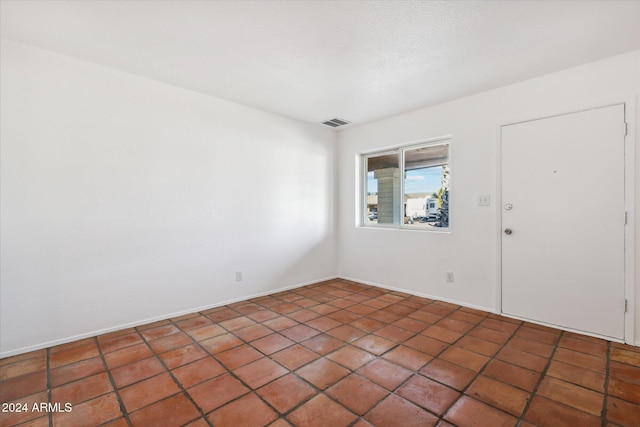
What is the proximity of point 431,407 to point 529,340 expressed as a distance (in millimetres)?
1442

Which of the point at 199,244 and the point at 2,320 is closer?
the point at 2,320

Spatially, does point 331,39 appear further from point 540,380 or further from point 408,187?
point 540,380

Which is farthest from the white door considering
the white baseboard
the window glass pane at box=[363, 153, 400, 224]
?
the white baseboard

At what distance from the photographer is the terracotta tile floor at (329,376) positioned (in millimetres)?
1676

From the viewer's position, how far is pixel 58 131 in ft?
8.33

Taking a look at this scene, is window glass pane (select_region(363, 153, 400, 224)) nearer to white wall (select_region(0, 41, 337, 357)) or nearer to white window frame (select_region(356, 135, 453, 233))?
white window frame (select_region(356, 135, 453, 233))

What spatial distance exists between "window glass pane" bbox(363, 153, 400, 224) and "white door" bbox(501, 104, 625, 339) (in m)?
1.47

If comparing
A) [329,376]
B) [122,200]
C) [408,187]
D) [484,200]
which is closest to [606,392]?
A: [329,376]

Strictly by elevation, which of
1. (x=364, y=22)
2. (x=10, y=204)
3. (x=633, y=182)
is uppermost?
(x=364, y=22)

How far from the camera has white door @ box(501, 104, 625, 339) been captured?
8.45ft

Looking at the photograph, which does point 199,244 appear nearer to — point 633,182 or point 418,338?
point 418,338

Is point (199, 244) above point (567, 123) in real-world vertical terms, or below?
below

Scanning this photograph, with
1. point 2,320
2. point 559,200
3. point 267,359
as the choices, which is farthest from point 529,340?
point 2,320

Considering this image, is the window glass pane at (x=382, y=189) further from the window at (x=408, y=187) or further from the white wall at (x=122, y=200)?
the white wall at (x=122, y=200)
